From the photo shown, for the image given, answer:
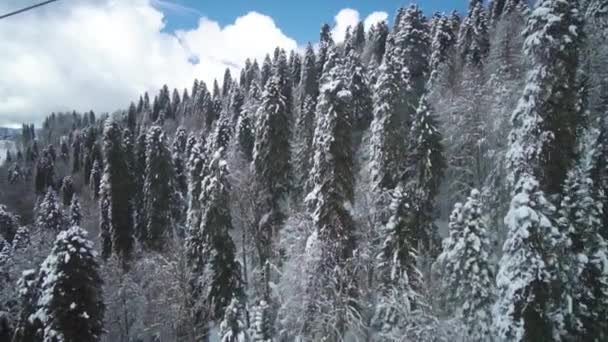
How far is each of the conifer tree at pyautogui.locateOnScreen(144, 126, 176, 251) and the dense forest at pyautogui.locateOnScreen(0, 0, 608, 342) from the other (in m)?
0.16

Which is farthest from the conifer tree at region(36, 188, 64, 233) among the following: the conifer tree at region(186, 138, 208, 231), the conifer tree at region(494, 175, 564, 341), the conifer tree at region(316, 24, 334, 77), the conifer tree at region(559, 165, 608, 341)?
the conifer tree at region(559, 165, 608, 341)

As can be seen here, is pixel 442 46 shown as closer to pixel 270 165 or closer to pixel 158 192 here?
pixel 270 165

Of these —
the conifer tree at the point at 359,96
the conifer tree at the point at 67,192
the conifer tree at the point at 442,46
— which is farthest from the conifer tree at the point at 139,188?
the conifer tree at the point at 67,192

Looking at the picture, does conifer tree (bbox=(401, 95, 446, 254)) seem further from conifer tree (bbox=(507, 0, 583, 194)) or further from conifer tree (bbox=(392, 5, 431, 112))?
conifer tree (bbox=(392, 5, 431, 112))

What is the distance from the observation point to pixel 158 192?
43.0m

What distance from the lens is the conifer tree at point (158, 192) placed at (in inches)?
1631

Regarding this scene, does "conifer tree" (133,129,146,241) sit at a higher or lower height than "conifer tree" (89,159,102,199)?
lower

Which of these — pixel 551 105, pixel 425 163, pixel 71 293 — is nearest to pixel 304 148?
pixel 425 163

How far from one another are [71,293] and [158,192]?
21.7 m

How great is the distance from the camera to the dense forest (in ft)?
65.6

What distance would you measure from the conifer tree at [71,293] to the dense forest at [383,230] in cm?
8

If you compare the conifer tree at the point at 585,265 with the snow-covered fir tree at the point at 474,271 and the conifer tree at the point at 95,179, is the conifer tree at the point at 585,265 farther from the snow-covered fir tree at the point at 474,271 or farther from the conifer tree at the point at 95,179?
the conifer tree at the point at 95,179

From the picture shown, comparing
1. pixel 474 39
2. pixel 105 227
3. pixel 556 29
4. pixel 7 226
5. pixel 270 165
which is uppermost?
pixel 474 39

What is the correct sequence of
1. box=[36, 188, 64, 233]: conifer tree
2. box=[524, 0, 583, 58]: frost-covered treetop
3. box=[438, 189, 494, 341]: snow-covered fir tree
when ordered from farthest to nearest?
box=[36, 188, 64, 233]: conifer tree
box=[438, 189, 494, 341]: snow-covered fir tree
box=[524, 0, 583, 58]: frost-covered treetop
